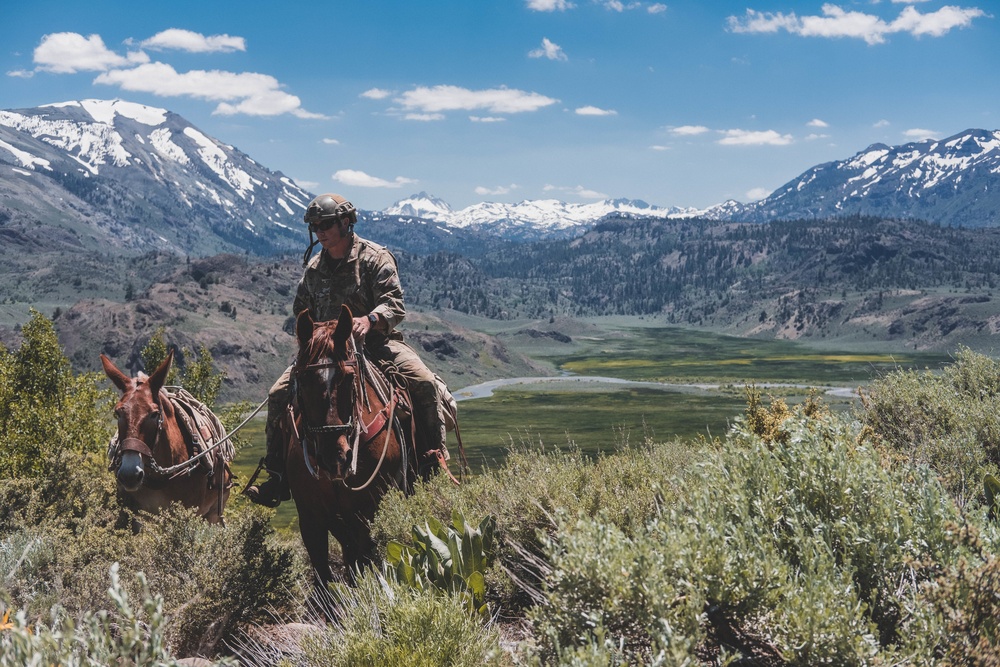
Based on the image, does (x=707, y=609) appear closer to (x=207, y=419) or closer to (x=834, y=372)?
(x=207, y=419)

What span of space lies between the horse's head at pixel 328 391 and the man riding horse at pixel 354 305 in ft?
3.81

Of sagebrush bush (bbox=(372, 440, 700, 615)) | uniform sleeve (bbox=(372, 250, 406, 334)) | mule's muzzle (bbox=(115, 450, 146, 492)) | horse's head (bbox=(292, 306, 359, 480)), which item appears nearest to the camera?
sagebrush bush (bbox=(372, 440, 700, 615))

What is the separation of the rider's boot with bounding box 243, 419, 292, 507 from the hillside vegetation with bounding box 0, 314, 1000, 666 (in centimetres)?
49

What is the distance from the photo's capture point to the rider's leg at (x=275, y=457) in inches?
345

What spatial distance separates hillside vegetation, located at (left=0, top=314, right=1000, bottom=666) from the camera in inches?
156

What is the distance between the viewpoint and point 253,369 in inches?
6501

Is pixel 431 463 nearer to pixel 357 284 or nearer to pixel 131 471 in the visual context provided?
pixel 357 284

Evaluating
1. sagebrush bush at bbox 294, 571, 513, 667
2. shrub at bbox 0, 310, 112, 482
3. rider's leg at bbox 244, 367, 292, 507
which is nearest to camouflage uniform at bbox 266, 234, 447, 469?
rider's leg at bbox 244, 367, 292, 507

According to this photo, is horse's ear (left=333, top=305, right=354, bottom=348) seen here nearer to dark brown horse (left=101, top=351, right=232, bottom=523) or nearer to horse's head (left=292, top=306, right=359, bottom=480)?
horse's head (left=292, top=306, right=359, bottom=480)

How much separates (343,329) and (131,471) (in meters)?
3.45

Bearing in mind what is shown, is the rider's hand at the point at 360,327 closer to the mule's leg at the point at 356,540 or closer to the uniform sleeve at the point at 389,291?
the uniform sleeve at the point at 389,291

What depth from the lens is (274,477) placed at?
879cm

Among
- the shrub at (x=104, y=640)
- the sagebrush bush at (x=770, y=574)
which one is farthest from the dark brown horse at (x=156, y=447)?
the sagebrush bush at (x=770, y=574)

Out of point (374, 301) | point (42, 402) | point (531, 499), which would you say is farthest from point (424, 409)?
point (42, 402)
